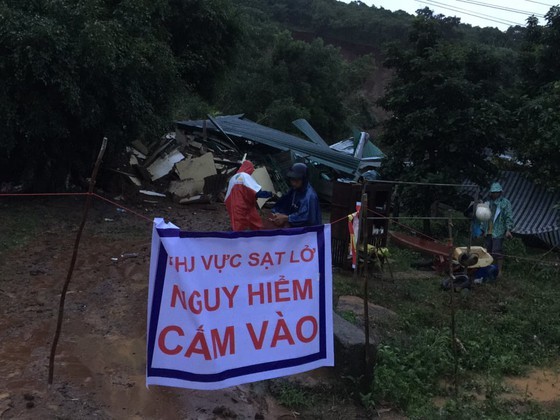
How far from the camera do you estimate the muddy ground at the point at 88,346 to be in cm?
380

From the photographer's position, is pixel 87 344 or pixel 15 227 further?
pixel 15 227

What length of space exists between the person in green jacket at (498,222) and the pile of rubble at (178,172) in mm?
6958

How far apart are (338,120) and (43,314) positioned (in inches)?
1196

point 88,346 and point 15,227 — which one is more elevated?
point 88,346

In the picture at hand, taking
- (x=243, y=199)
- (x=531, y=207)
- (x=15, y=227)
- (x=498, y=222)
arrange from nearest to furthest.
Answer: (x=243, y=199)
(x=498, y=222)
(x=15, y=227)
(x=531, y=207)

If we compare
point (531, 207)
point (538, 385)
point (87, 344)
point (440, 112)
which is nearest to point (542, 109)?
point (440, 112)

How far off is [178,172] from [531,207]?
9116mm

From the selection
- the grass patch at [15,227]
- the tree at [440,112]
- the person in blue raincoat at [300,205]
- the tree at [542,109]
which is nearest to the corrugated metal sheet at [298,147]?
the tree at [440,112]

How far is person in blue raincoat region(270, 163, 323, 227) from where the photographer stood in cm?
568

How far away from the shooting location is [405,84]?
12.2 metres

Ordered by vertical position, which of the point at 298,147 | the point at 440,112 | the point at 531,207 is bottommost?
the point at 531,207

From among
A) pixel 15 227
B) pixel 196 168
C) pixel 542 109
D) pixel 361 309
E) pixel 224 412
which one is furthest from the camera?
pixel 196 168

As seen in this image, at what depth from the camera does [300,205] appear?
575cm

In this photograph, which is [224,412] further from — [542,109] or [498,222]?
[542,109]
